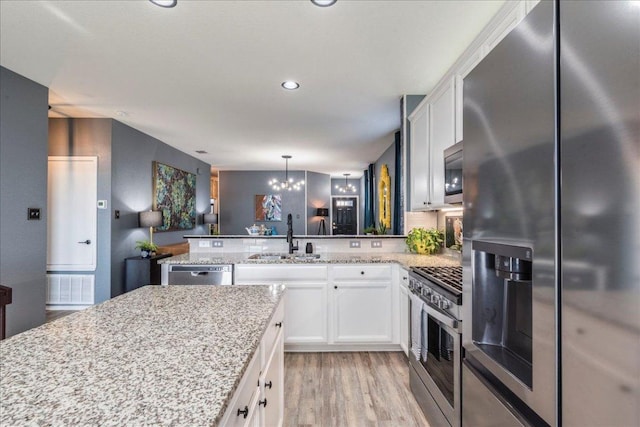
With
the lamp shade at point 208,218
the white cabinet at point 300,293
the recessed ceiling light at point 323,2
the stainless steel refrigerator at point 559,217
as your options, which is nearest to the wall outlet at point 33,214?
the white cabinet at point 300,293

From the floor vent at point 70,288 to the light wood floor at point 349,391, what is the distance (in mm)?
Result: 3172

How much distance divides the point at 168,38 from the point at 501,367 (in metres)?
2.81

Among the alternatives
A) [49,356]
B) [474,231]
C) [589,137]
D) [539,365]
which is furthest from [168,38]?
[539,365]

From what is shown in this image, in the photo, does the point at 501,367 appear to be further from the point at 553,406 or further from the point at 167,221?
the point at 167,221

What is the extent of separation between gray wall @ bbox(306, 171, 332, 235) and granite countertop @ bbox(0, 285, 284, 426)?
27.8 ft

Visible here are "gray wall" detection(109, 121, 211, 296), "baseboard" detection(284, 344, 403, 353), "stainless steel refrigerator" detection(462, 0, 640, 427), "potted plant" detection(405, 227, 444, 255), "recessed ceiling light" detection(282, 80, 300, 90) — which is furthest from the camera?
"gray wall" detection(109, 121, 211, 296)

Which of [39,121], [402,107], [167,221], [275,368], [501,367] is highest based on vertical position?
[402,107]

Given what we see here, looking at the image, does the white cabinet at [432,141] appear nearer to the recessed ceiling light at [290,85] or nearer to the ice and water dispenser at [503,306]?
the recessed ceiling light at [290,85]

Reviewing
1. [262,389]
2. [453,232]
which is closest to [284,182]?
[453,232]

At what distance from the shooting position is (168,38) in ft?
8.02

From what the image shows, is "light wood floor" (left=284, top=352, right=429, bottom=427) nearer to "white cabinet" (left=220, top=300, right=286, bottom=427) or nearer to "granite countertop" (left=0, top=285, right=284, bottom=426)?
"white cabinet" (left=220, top=300, right=286, bottom=427)

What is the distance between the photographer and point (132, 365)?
0.83 metres

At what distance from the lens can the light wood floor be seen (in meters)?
2.08

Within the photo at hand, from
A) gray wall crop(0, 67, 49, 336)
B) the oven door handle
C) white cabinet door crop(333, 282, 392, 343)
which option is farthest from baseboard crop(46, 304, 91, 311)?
the oven door handle
